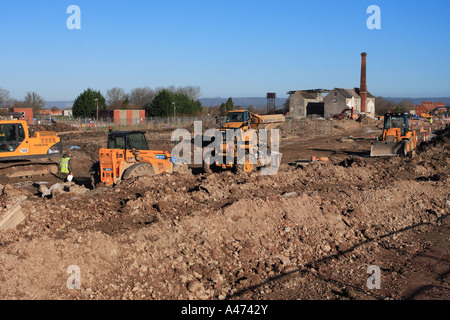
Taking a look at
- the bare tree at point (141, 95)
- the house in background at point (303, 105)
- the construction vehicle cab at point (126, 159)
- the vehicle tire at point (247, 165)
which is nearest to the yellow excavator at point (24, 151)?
the construction vehicle cab at point (126, 159)

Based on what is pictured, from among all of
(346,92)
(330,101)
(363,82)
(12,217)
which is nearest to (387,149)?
(12,217)

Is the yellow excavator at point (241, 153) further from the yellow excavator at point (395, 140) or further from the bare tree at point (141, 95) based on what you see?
the bare tree at point (141, 95)

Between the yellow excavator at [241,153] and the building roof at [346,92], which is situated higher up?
the building roof at [346,92]

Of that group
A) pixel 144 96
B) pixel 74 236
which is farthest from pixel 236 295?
pixel 144 96

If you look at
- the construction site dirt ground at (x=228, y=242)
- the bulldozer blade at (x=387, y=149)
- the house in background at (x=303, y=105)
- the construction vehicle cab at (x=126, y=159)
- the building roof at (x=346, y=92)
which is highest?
the building roof at (x=346, y=92)

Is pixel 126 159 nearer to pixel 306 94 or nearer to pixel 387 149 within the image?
pixel 387 149

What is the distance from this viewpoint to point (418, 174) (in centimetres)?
1764

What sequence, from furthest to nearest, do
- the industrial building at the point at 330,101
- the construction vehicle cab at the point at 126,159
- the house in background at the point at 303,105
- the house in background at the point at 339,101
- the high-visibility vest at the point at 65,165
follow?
the house in background at the point at 303,105, the house in background at the point at 339,101, the industrial building at the point at 330,101, the high-visibility vest at the point at 65,165, the construction vehicle cab at the point at 126,159

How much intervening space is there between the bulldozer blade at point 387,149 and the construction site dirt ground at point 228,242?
9363mm

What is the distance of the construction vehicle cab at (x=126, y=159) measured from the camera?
43.2 feet

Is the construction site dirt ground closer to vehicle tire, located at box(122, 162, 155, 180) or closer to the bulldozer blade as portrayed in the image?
vehicle tire, located at box(122, 162, 155, 180)

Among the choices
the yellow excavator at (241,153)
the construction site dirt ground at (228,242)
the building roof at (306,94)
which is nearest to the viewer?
the construction site dirt ground at (228,242)

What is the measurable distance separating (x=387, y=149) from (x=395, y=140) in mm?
683
